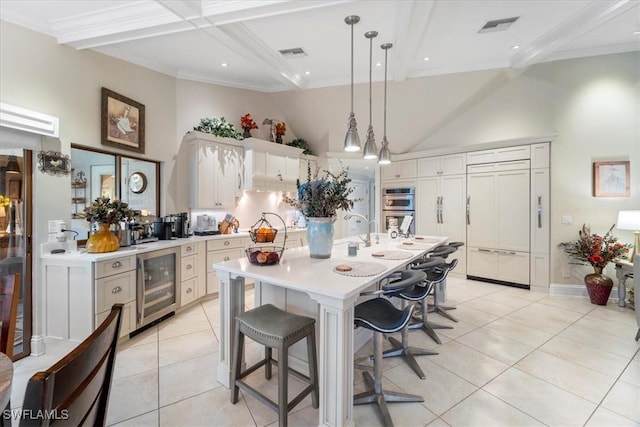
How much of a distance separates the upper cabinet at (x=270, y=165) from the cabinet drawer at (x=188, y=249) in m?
1.33

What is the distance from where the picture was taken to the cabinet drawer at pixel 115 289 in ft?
8.48

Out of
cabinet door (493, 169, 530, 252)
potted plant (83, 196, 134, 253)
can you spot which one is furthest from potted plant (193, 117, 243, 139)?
cabinet door (493, 169, 530, 252)

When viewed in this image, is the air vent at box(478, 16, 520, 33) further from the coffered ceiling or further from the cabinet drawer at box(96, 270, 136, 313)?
the cabinet drawer at box(96, 270, 136, 313)

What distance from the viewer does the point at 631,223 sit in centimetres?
355

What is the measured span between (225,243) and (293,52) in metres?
2.80

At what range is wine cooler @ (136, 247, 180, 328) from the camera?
9.88 feet

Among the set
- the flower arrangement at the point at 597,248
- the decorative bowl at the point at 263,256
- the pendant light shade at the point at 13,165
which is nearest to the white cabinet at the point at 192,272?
the pendant light shade at the point at 13,165

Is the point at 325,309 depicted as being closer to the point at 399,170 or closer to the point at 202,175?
the point at 202,175

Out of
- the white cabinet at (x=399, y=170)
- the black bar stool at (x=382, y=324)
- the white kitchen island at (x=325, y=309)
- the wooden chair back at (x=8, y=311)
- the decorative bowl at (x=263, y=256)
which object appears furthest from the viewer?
the white cabinet at (x=399, y=170)

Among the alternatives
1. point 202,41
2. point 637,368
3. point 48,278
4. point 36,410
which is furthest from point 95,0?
point 637,368

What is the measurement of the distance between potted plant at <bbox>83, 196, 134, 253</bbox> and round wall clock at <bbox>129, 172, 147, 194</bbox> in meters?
0.96

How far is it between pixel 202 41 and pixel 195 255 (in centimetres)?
267

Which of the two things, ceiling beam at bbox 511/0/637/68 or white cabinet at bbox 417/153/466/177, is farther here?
white cabinet at bbox 417/153/466/177

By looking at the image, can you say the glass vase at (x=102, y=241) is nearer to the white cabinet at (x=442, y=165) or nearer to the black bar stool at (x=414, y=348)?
the black bar stool at (x=414, y=348)
